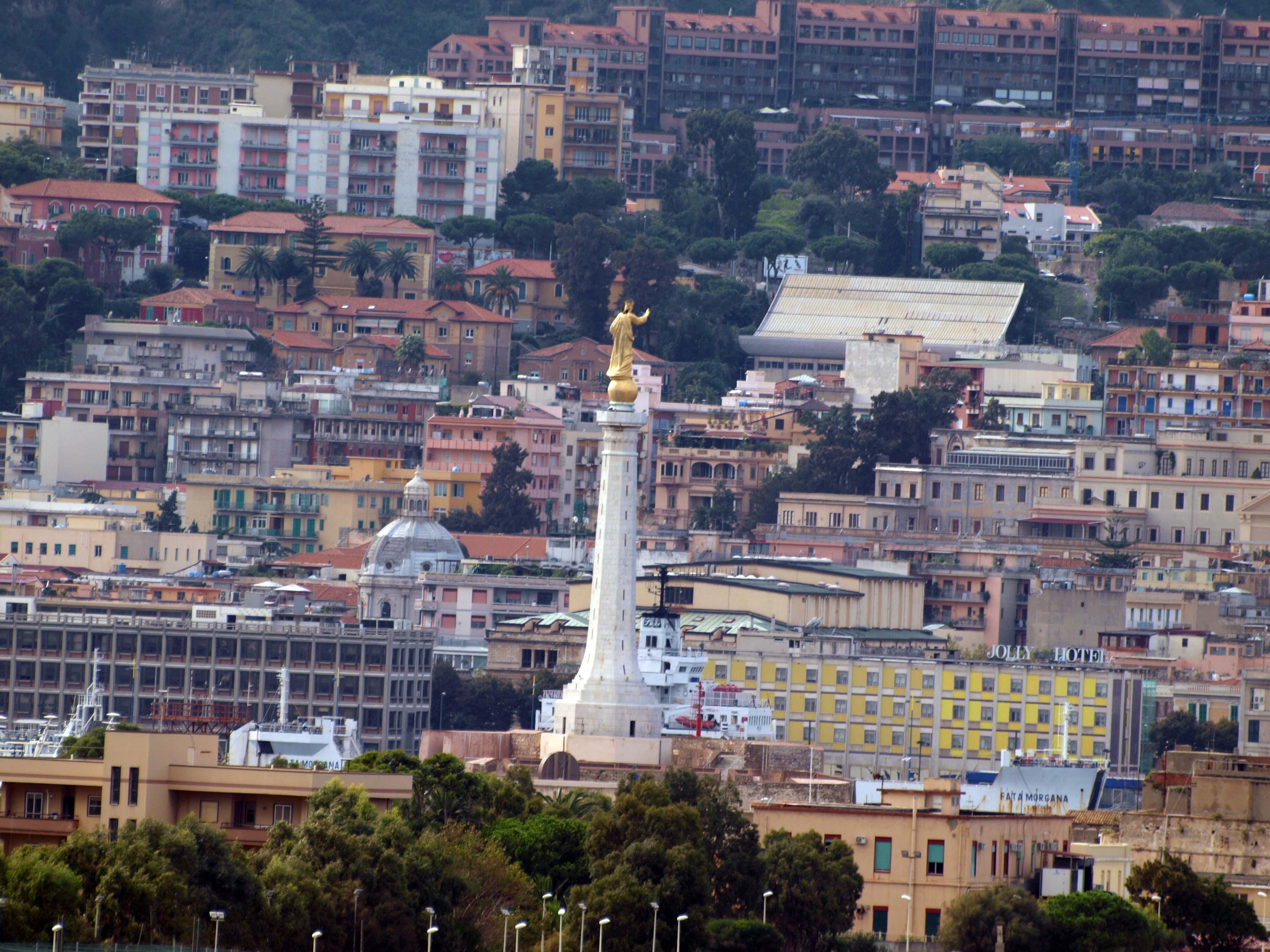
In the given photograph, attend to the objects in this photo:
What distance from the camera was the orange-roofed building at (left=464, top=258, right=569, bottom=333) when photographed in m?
174

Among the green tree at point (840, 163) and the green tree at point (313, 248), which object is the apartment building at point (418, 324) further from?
the green tree at point (840, 163)

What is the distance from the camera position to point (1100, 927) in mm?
66250

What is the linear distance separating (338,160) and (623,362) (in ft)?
308

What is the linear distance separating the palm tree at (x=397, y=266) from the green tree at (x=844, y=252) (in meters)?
20.6

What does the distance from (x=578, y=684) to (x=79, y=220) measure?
8494cm

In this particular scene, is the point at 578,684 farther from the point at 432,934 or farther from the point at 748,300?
the point at 748,300

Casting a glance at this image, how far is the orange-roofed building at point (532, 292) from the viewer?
17350cm

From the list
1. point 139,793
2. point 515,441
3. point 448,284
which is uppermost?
point 448,284

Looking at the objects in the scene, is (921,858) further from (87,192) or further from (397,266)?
(87,192)

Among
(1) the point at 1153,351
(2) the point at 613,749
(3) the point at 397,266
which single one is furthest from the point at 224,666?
(1) the point at 1153,351

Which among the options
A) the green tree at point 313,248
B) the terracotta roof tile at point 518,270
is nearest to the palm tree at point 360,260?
the green tree at point 313,248

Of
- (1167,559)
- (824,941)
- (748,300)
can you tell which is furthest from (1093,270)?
(824,941)

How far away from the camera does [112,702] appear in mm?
120750

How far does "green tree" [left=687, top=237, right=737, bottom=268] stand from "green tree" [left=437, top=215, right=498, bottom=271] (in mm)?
9442
